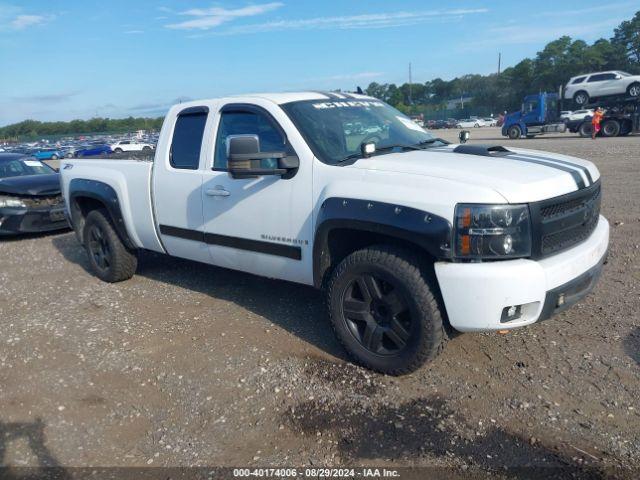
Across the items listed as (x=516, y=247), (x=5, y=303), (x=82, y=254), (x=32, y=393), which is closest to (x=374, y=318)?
(x=516, y=247)

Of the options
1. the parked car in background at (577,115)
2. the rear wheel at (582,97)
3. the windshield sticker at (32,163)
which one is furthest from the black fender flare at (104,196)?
the rear wheel at (582,97)

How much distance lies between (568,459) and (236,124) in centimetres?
334

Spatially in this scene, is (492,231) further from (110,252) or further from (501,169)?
(110,252)

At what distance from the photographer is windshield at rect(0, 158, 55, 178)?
32.8 ft

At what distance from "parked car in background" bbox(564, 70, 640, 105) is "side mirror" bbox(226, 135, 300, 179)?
89.7ft

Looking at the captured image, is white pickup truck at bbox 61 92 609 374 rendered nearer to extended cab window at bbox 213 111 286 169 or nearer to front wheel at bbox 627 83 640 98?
extended cab window at bbox 213 111 286 169

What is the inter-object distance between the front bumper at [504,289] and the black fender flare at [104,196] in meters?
3.62

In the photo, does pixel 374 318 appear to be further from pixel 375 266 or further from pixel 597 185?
pixel 597 185

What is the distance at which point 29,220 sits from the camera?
8.68 metres

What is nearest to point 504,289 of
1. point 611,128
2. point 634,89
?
point 611,128

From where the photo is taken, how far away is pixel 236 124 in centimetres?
458

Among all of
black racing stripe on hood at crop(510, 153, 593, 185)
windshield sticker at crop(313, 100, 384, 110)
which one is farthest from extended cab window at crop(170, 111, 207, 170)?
black racing stripe on hood at crop(510, 153, 593, 185)

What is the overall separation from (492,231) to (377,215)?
698 mm

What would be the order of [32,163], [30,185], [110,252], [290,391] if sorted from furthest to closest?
[32,163]
[30,185]
[110,252]
[290,391]
